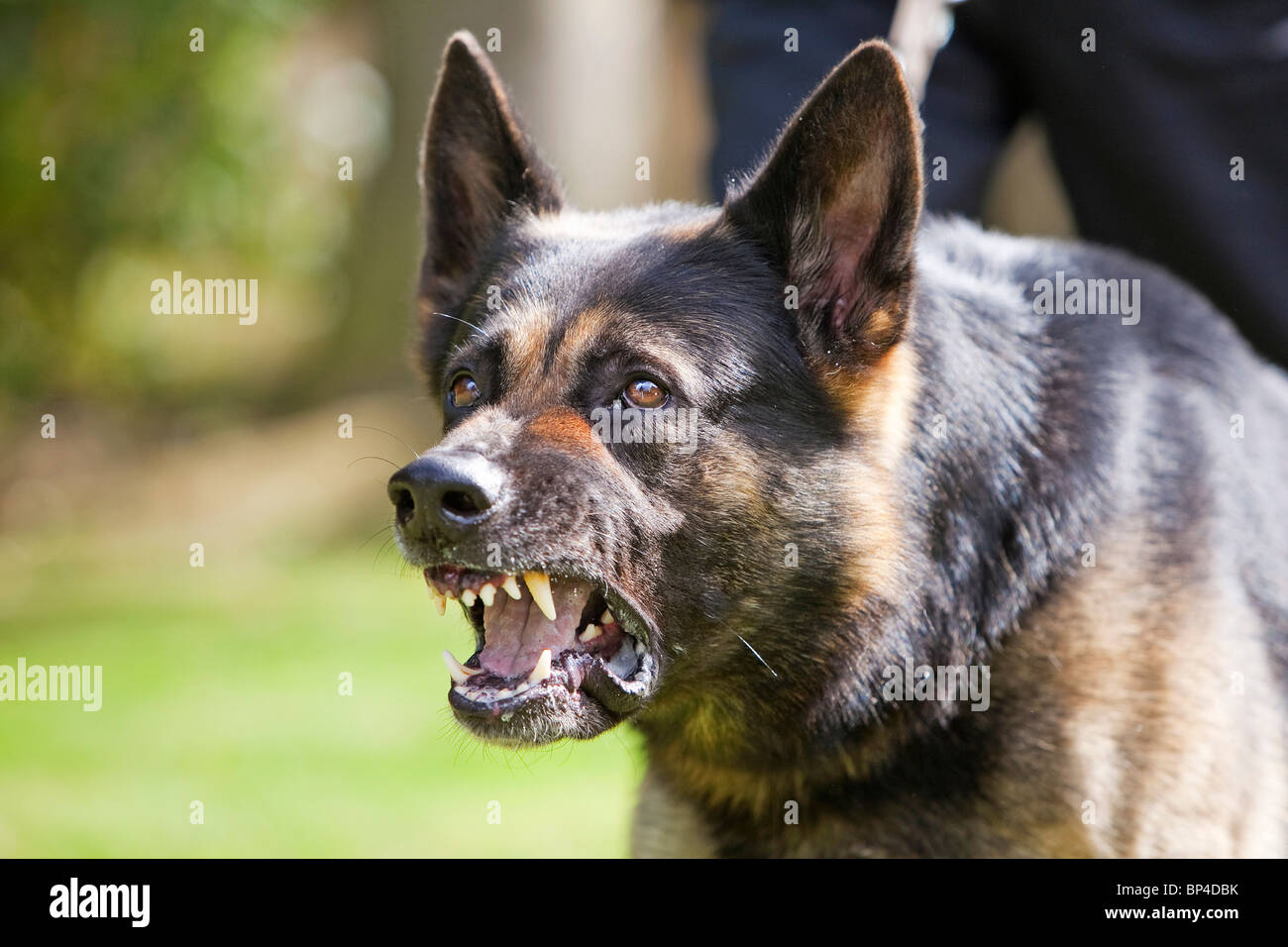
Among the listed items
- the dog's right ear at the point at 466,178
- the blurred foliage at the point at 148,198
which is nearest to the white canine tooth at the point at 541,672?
the dog's right ear at the point at 466,178

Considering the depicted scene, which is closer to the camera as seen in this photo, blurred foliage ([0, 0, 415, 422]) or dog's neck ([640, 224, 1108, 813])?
dog's neck ([640, 224, 1108, 813])

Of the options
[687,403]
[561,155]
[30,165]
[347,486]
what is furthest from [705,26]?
[30,165]

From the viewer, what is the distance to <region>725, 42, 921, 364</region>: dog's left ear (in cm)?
296

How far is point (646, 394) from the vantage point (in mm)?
3039

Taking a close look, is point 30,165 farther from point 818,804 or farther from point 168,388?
point 818,804

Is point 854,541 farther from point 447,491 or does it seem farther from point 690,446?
point 447,491

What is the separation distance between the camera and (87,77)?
11.4 meters

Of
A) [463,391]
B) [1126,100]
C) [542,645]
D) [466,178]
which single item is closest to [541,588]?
[542,645]

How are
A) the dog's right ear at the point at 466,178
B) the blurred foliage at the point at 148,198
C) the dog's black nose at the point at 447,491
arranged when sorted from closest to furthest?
the dog's black nose at the point at 447,491, the dog's right ear at the point at 466,178, the blurred foliage at the point at 148,198

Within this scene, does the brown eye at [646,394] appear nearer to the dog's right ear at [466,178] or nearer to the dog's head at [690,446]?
the dog's head at [690,446]

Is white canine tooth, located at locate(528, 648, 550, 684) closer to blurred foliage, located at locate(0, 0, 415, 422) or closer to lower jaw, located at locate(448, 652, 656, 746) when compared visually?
lower jaw, located at locate(448, 652, 656, 746)

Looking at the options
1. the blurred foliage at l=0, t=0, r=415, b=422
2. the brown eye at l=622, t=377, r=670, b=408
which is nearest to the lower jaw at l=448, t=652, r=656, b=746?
the brown eye at l=622, t=377, r=670, b=408

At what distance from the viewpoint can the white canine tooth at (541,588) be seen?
9.62ft

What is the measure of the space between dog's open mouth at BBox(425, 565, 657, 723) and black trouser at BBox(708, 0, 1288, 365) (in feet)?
5.23
